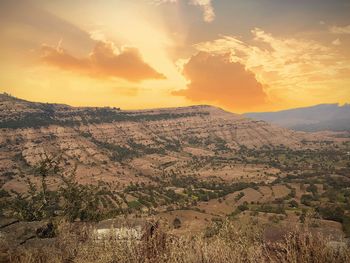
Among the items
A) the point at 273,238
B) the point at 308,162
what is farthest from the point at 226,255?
the point at 308,162

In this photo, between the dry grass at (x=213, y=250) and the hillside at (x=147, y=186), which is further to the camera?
the hillside at (x=147, y=186)

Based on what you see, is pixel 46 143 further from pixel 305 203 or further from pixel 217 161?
pixel 305 203

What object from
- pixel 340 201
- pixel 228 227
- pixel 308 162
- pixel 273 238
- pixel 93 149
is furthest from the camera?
pixel 93 149

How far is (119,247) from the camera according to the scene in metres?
9.27

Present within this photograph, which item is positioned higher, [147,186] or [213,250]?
[213,250]

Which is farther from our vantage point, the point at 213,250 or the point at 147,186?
the point at 147,186

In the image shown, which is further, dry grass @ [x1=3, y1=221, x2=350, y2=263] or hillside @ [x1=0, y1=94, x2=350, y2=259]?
hillside @ [x1=0, y1=94, x2=350, y2=259]

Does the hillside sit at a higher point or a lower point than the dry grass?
lower

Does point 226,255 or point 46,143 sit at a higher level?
point 226,255

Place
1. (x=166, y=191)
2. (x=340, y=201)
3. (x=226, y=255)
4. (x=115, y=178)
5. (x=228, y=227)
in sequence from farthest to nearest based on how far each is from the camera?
(x=115, y=178), (x=166, y=191), (x=340, y=201), (x=228, y=227), (x=226, y=255)

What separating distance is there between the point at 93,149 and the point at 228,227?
571 ft

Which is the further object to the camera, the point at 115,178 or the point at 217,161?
the point at 217,161

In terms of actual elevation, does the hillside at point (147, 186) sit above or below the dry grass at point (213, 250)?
below

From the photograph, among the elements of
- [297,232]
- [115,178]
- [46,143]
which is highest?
[297,232]
